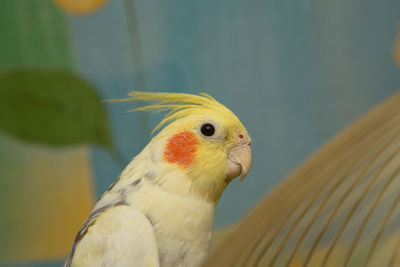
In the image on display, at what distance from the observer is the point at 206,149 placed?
710 mm

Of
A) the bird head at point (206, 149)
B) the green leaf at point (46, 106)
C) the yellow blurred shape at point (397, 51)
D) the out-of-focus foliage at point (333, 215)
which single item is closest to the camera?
the out-of-focus foliage at point (333, 215)

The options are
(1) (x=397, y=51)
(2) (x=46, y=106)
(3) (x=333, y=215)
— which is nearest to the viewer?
(3) (x=333, y=215)

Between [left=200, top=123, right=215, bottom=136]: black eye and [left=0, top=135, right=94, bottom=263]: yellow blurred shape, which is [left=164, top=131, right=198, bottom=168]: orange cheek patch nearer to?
[left=200, top=123, right=215, bottom=136]: black eye

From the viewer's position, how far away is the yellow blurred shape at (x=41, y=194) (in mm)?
1938

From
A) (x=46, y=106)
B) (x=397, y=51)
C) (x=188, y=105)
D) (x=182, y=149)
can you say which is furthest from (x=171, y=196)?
(x=397, y=51)

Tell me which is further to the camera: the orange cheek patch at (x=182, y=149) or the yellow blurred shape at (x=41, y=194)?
the yellow blurred shape at (x=41, y=194)

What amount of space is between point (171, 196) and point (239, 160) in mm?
142

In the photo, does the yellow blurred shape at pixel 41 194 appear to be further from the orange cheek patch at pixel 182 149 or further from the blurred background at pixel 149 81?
the orange cheek patch at pixel 182 149

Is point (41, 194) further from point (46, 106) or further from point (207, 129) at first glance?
point (207, 129)

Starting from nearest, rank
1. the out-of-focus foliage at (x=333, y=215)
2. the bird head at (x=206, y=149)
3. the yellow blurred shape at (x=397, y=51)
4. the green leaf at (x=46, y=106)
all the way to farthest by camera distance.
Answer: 1. the out-of-focus foliage at (x=333, y=215)
2. the bird head at (x=206, y=149)
3. the yellow blurred shape at (x=397, y=51)
4. the green leaf at (x=46, y=106)

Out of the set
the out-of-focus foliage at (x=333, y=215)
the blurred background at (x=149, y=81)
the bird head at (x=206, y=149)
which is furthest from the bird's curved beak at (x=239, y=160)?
the blurred background at (x=149, y=81)

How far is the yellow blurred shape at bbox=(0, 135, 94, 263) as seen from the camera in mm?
1938

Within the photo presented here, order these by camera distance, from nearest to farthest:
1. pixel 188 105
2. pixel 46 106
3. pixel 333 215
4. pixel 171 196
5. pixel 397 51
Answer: pixel 333 215, pixel 171 196, pixel 188 105, pixel 397 51, pixel 46 106

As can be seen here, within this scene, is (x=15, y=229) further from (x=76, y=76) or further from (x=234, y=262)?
(x=234, y=262)
